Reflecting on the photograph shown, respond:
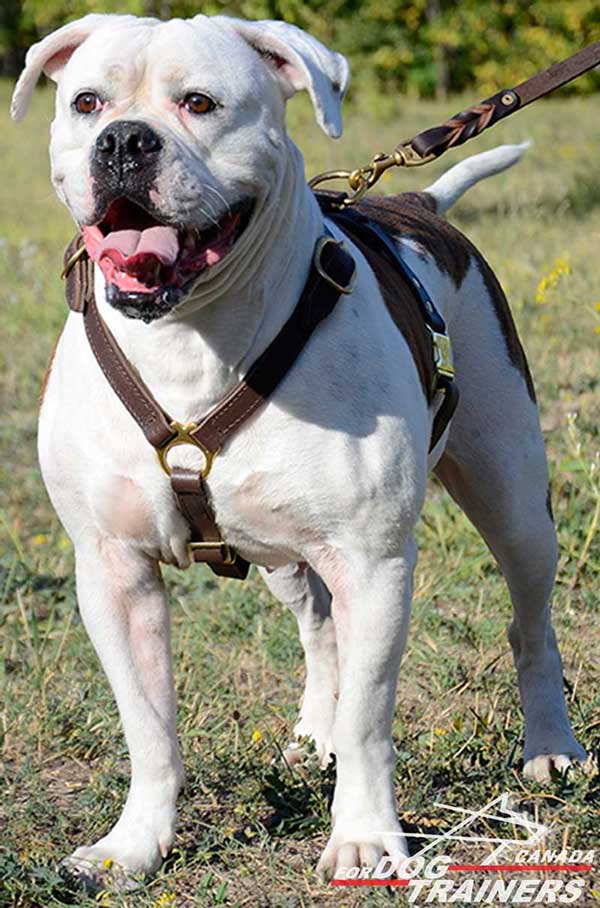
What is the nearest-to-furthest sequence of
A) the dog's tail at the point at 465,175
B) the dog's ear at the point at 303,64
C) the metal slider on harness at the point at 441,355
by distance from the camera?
the dog's ear at the point at 303,64 < the metal slider on harness at the point at 441,355 < the dog's tail at the point at 465,175

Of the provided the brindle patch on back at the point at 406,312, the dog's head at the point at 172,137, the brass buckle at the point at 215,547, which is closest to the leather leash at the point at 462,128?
the brindle patch on back at the point at 406,312

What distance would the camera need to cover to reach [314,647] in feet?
13.6

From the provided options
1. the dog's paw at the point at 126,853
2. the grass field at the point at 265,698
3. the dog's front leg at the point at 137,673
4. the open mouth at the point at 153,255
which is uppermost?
the open mouth at the point at 153,255

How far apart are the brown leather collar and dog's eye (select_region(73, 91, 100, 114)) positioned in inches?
17.7

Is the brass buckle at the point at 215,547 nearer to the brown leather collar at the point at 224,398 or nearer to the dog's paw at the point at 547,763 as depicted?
the brown leather collar at the point at 224,398

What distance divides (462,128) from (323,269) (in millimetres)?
909

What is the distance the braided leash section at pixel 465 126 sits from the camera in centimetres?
375

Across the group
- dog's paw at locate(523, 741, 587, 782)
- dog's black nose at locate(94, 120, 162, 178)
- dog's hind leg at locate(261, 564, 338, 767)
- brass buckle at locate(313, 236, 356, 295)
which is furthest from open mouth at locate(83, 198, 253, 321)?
dog's paw at locate(523, 741, 587, 782)

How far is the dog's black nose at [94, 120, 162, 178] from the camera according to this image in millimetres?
2748

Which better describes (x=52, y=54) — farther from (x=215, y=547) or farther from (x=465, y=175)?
(x=465, y=175)

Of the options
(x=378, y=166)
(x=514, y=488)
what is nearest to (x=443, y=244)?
(x=378, y=166)

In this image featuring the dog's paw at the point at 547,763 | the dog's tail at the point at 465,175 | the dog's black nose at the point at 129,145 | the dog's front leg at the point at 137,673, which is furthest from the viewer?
the dog's tail at the point at 465,175

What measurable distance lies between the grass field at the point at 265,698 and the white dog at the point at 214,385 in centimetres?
18

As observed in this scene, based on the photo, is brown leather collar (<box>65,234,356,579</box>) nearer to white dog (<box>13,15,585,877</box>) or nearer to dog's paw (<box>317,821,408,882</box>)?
white dog (<box>13,15,585,877</box>)
